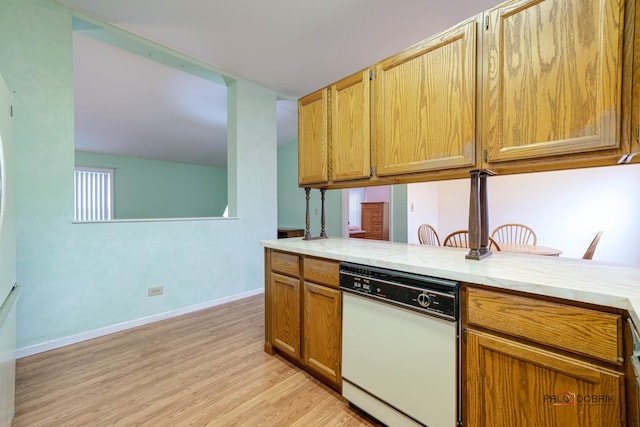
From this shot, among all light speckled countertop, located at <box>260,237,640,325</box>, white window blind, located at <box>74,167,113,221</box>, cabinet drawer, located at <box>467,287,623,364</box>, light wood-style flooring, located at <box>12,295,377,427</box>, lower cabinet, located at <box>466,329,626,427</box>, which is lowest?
light wood-style flooring, located at <box>12,295,377,427</box>

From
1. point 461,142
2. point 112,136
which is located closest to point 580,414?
point 461,142

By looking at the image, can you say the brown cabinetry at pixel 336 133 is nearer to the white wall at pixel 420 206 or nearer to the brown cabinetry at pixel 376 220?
the white wall at pixel 420 206

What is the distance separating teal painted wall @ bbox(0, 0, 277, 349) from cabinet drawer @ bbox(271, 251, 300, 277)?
1.45m

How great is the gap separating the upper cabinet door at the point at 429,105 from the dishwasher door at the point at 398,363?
0.83m

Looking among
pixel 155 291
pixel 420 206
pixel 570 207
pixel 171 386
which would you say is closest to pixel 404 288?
pixel 171 386

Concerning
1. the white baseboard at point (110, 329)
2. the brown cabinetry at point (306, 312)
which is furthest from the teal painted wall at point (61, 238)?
the brown cabinetry at point (306, 312)

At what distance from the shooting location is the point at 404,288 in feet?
4.21

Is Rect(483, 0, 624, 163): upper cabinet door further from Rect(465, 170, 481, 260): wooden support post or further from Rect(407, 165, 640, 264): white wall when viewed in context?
Rect(407, 165, 640, 264): white wall

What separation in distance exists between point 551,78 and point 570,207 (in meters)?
3.71

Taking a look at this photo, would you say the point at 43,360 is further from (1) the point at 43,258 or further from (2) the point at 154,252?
(2) the point at 154,252

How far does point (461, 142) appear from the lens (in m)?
1.39

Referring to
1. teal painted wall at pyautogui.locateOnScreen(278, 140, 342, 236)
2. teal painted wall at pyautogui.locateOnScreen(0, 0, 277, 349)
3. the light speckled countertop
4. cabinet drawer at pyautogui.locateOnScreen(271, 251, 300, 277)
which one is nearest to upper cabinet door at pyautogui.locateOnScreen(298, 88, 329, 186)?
cabinet drawer at pyautogui.locateOnScreen(271, 251, 300, 277)

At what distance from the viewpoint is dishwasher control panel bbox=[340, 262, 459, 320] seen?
114 centimetres

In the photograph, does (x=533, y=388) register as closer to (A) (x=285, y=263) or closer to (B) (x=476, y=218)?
(B) (x=476, y=218)
